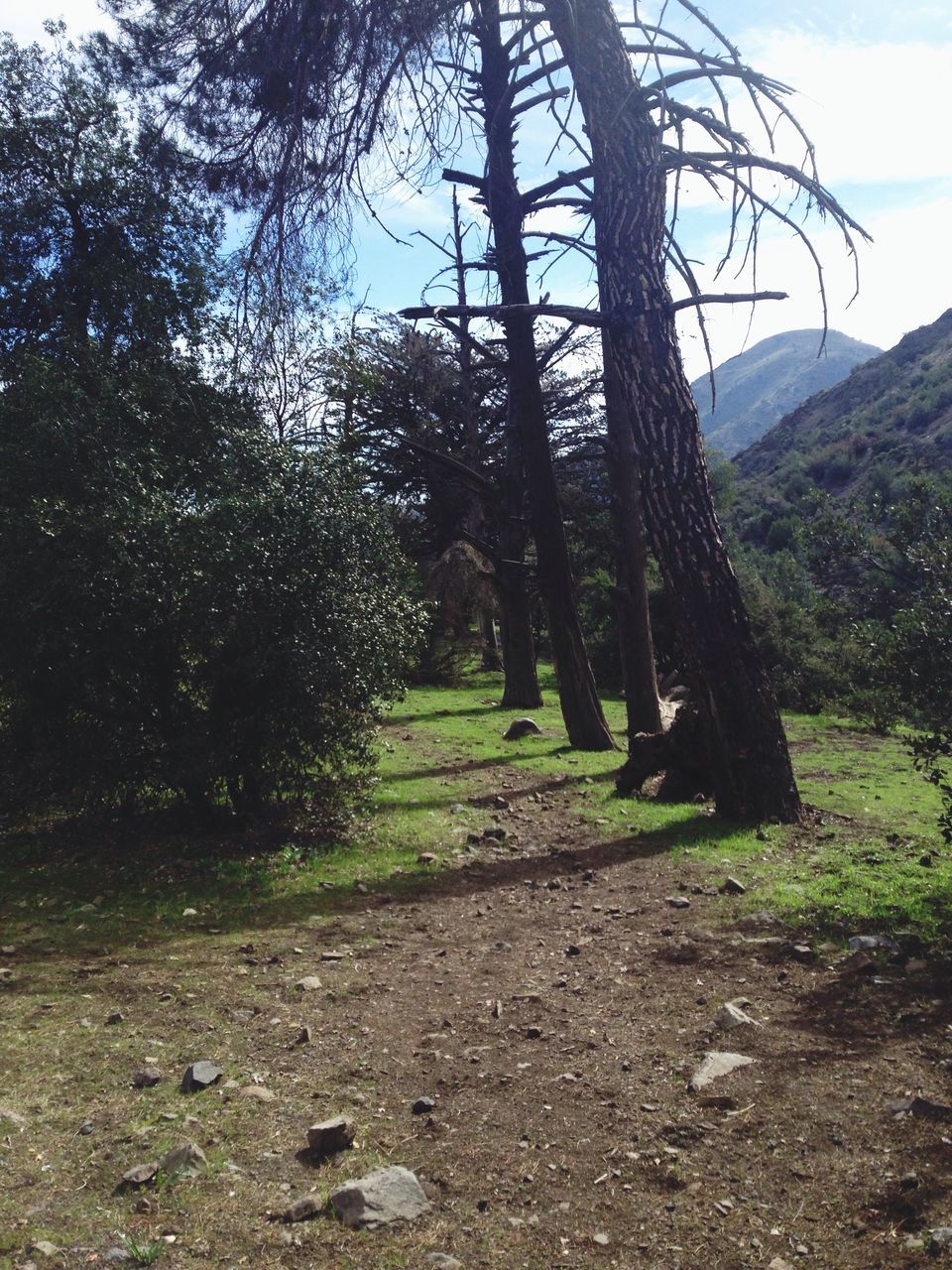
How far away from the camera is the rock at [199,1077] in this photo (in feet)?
12.1

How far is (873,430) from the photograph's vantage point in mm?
55031

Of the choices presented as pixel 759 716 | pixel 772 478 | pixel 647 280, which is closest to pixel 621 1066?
pixel 759 716

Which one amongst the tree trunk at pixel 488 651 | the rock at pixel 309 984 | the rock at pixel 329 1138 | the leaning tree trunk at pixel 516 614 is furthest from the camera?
the tree trunk at pixel 488 651

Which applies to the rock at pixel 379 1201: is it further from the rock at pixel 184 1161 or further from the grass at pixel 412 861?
the grass at pixel 412 861

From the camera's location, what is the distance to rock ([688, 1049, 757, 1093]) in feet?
11.8

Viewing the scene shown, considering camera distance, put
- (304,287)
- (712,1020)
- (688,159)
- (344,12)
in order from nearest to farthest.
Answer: (712,1020)
(344,12)
(688,159)
(304,287)

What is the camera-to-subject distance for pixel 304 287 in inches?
348

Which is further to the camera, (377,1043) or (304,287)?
(304,287)

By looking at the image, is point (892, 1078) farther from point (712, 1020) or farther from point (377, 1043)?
point (377, 1043)

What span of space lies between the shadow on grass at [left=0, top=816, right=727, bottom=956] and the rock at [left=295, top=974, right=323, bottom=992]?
1.20 meters

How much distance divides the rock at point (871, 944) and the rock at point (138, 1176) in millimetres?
3560

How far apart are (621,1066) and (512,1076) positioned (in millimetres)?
453

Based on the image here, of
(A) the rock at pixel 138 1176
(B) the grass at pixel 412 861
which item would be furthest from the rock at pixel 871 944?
(A) the rock at pixel 138 1176

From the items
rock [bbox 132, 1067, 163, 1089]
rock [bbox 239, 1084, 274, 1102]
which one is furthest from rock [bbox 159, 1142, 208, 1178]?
rock [bbox 132, 1067, 163, 1089]
